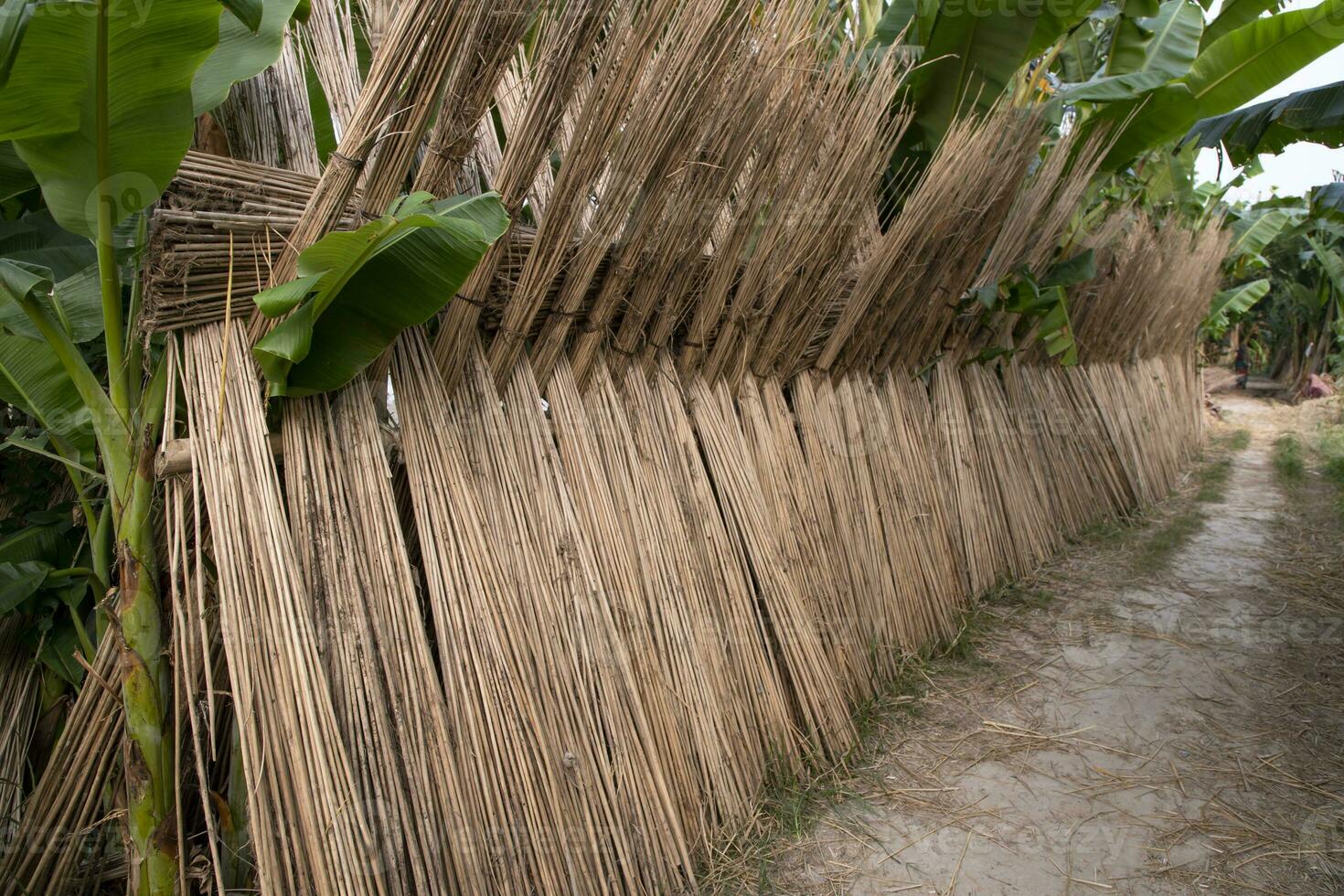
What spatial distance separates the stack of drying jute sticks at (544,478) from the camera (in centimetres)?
143

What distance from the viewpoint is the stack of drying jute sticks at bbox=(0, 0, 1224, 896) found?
1435 mm

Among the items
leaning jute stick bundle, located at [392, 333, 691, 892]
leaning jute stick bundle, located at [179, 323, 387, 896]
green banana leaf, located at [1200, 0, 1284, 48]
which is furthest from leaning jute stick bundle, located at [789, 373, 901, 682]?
green banana leaf, located at [1200, 0, 1284, 48]

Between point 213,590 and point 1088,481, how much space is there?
517 centimetres

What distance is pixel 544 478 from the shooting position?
6.24 feet

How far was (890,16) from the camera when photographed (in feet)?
13.5

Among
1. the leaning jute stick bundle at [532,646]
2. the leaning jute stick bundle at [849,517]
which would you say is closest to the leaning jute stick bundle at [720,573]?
the leaning jute stick bundle at [532,646]

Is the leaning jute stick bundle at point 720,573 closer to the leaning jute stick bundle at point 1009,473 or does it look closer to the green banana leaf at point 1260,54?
the leaning jute stick bundle at point 1009,473

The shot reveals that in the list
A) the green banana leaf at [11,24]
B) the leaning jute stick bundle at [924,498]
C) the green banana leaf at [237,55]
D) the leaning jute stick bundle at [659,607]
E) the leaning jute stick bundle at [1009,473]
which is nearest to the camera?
the green banana leaf at [11,24]

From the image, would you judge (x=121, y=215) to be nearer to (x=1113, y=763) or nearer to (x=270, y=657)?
(x=270, y=657)

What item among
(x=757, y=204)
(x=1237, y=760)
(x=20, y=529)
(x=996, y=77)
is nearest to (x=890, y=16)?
(x=996, y=77)

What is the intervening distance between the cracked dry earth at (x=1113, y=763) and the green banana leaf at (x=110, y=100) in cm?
191

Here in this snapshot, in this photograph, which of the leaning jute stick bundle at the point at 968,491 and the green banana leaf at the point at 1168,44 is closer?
the leaning jute stick bundle at the point at 968,491

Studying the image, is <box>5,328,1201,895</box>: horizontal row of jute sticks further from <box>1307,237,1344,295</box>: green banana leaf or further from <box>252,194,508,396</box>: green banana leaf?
<box>1307,237,1344,295</box>: green banana leaf

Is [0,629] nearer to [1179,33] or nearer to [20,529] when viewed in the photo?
[20,529]
